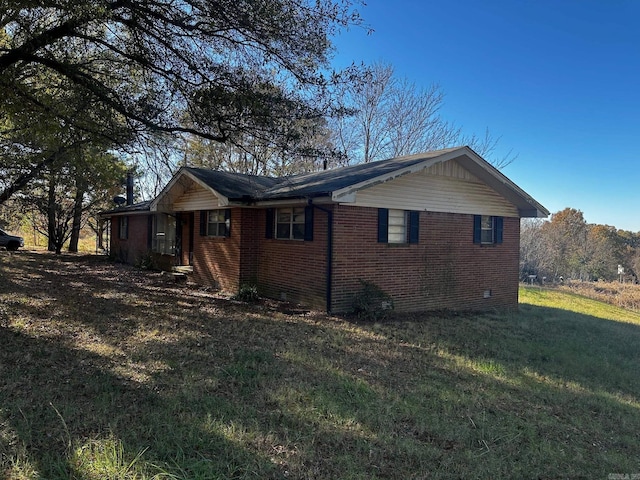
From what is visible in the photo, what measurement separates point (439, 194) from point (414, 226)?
3.95 feet

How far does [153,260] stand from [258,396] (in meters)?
14.5

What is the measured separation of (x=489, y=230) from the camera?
41.4 ft

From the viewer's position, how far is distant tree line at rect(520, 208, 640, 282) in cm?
3953

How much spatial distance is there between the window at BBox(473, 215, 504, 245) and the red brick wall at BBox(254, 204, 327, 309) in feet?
17.0

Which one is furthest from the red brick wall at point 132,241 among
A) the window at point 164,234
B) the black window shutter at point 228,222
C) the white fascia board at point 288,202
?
the white fascia board at point 288,202

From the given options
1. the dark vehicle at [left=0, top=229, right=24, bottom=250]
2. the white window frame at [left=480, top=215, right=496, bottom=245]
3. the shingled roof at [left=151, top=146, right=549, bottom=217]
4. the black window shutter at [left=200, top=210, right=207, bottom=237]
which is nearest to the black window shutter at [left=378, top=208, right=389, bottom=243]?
the shingled roof at [left=151, top=146, right=549, bottom=217]

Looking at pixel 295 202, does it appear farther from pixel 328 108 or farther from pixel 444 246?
pixel 444 246

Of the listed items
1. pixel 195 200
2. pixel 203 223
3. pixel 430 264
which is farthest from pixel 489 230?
pixel 195 200

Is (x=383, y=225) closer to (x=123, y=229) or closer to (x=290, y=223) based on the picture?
(x=290, y=223)

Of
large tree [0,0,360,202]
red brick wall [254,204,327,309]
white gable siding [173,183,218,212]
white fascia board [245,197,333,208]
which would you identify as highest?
large tree [0,0,360,202]

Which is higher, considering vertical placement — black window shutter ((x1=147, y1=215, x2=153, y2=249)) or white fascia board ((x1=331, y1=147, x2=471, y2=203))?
white fascia board ((x1=331, y1=147, x2=471, y2=203))

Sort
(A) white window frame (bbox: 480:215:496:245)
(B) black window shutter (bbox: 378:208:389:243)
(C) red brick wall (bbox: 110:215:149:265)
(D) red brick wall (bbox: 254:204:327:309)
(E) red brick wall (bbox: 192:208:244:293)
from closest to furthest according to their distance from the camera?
(D) red brick wall (bbox: 254:204:327:309) < (B) black window shutter (bbox: 378:208:389:243) < (E) red brick wall (bbox: 192:208:244:293) < (A) white window frame (bbox: 480:215:496:245) < (C) red brick wall (bbox: 110:215:149:265)

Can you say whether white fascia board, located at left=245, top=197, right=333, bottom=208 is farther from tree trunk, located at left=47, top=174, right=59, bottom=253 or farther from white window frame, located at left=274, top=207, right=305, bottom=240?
tree trunk, located at left=47, top=174, right=59, bottom=253

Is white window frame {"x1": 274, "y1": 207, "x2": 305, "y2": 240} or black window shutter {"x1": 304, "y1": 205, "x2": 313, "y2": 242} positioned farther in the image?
white window frame {"x1": 274, "y1": 207, "x2": 305, "y2": 240}
